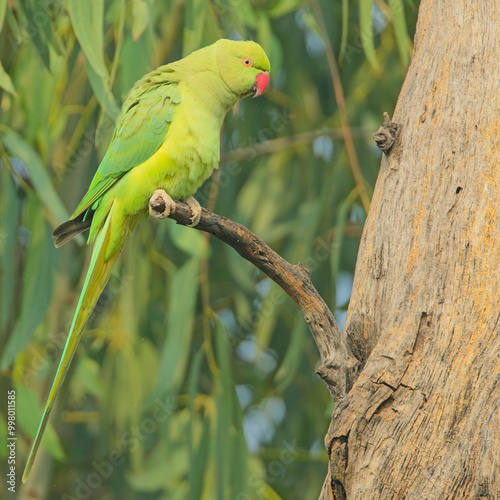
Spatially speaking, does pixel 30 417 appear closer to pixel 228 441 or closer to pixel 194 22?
pixel 228 441

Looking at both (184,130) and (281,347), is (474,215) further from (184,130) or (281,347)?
(281,347)

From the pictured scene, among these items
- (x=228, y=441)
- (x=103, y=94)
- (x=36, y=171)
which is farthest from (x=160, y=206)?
(x=228, y=441)

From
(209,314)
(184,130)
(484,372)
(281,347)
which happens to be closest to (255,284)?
(281,347)

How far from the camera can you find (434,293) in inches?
68.3

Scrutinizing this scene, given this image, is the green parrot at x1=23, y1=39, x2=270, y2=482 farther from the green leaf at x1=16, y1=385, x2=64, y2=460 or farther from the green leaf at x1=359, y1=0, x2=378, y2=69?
the green leaf at x1=16, y1=385, x2=64, y2=460

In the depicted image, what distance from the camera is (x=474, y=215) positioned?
1.78m

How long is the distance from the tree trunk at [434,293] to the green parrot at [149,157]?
2.11 feet

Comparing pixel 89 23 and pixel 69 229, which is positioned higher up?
pixel 89 23

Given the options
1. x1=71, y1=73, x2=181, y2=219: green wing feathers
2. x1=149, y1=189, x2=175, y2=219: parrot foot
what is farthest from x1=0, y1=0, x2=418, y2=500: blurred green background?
x1=149, y1=189, x2=175, y2=219: parrot foot

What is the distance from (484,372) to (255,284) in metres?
2.00

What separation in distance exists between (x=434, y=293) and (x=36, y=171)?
1586 millimetres

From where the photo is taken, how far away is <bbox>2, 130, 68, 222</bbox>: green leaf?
2604mm

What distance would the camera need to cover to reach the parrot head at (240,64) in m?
2.47

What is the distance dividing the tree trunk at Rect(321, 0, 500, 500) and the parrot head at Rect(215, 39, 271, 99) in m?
0.63
